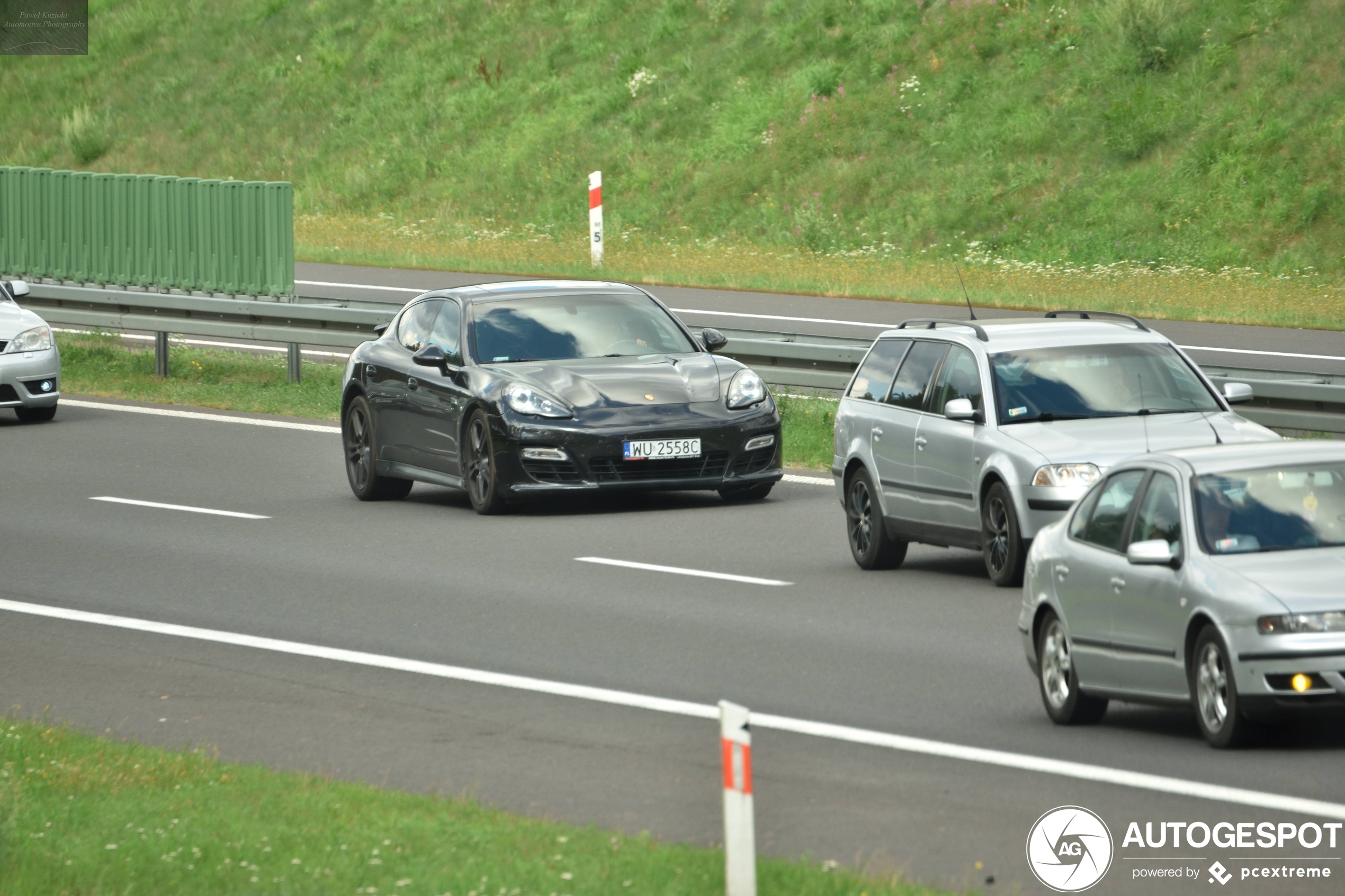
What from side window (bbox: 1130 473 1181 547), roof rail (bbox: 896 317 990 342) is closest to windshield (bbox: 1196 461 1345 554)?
side window (bbox: 1130 473 1181 547)

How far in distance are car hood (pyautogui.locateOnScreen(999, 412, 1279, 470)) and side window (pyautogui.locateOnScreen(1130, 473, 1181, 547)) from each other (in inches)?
117

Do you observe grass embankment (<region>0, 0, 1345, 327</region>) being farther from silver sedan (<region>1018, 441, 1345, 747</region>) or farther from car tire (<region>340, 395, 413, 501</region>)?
silver sedan (<region>1018, 441, 1345, 747</region>)

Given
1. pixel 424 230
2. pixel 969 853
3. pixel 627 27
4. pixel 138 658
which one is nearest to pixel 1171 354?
pixel 138 658

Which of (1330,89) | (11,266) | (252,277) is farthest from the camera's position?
(1330,89)

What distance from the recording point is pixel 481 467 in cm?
1662

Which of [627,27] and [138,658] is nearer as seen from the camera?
[138,658]

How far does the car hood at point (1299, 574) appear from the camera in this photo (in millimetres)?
8391

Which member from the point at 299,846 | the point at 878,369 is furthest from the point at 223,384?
the point at 299,846

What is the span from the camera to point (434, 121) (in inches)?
1984

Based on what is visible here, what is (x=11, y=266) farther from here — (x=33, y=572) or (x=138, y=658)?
(x=138, y=658)

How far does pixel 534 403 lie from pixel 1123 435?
4739mm

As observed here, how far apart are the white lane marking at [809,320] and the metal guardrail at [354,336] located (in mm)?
1451

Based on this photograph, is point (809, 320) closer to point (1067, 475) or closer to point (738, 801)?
point (1067, 475)

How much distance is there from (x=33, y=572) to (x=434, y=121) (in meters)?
37.1
